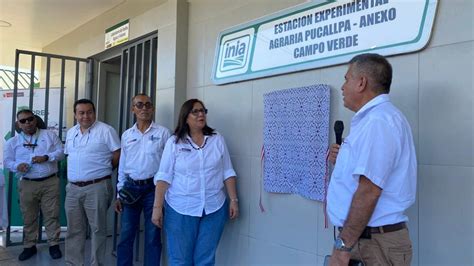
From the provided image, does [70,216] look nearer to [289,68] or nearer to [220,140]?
[220,140]

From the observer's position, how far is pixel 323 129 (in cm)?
243

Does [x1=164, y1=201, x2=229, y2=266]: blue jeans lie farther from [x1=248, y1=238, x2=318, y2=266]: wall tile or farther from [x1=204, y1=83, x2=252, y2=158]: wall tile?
[x1=204, y1=83, x2=252, y2=158]: wall tile

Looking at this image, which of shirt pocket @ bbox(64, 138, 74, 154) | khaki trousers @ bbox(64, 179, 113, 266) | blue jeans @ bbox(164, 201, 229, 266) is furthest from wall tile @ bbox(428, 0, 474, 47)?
shirt pocket @ bbox(64, 138, 74, 154)

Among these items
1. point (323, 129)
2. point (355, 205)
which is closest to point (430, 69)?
point (323, 129)

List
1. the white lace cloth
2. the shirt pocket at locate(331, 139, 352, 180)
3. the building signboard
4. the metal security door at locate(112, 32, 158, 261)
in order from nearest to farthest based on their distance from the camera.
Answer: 1. the shirt pocket at locate(331, 139, 352, 180)
2. the building signboard
3. the white lace cloth
4. the metal security door at locate(112, 32, 158, 261)

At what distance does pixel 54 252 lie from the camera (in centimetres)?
435

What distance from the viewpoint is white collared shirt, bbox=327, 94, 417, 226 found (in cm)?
154

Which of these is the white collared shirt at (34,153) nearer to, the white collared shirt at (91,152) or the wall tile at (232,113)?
the white collared shirt at (91,152)

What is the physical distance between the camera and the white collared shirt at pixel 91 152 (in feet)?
11.9

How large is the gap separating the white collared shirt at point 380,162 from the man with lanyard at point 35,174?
Result: 352 cm

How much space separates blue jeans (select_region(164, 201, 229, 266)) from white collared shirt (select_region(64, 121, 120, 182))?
1091mm

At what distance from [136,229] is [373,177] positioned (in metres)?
2.51

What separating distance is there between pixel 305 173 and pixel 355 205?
0.97 metres

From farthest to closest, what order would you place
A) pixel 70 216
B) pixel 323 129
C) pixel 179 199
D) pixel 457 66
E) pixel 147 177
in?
1. pixel 70 216
2. pixel 147 177
3. pixel 179 199
4. pixel 323 129
5. pixel 457 66
